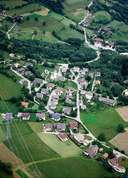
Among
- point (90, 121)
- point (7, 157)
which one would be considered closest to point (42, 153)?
point (7, 157)

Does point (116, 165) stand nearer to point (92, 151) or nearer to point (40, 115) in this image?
point (92, 151)

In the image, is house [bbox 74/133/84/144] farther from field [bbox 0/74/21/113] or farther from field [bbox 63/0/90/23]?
Result: field [bbox 63/0/90/23]

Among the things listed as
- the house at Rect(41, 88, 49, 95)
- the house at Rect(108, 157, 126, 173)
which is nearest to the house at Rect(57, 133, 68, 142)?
the house at Rect(108, 157, 126, 173)

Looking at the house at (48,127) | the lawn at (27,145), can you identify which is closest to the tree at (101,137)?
the house at (48,127)

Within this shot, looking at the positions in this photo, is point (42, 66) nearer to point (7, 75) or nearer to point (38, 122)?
point (7, 75)

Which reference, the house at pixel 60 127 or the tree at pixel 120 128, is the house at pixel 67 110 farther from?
the tree at pixel 120 128

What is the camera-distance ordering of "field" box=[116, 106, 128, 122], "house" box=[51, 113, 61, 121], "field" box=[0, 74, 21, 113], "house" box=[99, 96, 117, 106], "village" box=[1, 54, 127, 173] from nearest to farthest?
1. "village" box=[1, 54, 127, 173]
2. "house" box=[51, 113, 61, 121]
3. "field" box=[0, 74, 21, 113]
4. "field" box=[116, 106, 128, 122]
5. "house" box=[99, 96, 117, 106]
